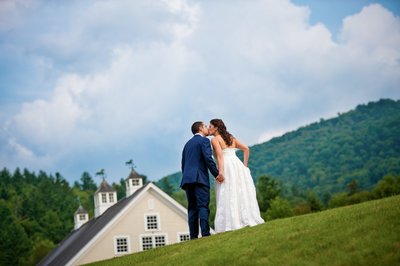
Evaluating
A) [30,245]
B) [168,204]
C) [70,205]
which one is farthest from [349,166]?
[168,204]

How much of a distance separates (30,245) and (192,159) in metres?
93.7

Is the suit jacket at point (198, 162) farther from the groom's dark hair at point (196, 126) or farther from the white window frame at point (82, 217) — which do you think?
the white window frame at point (82, 217)

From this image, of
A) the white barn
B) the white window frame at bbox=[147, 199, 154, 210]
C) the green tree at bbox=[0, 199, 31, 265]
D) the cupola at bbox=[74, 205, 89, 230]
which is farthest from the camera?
the green tree at bbox=[0, 199, 31, 265]

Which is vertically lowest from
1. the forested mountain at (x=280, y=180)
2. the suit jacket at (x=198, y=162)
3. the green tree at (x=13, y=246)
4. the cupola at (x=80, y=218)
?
the suit jacket at (x=198, y=162)

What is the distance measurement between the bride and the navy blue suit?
1.39 feet

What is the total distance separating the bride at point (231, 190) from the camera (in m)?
19.4

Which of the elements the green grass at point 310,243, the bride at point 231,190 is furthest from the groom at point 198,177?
the green grass at point 310,243

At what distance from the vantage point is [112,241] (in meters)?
52.2

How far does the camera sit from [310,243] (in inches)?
567

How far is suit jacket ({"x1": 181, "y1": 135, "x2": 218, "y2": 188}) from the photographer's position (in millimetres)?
19062

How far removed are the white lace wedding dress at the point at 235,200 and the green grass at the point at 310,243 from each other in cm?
130

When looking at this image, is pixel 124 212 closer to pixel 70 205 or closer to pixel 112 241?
pixel 112 241

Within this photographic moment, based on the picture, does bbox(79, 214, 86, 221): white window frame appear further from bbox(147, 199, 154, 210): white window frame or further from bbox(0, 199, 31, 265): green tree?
bbox(0, 199, 31, 265): green tree

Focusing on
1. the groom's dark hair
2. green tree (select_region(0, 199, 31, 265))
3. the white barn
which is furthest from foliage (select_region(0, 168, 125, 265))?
the groom's dark hair
